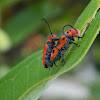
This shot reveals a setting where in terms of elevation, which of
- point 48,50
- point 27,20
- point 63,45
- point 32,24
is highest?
point 27,20

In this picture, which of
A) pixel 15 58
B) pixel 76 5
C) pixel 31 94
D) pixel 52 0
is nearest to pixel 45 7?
pixel 52 0

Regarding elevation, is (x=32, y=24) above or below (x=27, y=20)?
below

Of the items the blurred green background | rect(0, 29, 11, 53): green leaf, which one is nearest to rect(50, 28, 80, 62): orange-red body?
rect(0, 29, 11, 53): green leaf

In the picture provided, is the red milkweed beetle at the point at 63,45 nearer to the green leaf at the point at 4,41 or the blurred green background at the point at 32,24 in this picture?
the green leaf at the point at 4,41

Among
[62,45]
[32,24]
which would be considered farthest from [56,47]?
[32,24]

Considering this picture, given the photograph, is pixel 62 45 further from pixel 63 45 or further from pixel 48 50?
pixel 48 50

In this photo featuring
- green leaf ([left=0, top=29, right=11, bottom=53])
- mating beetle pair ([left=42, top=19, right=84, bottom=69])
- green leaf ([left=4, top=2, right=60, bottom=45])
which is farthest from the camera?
green leaf ([left=4, top=2, right=60, bottom=45])

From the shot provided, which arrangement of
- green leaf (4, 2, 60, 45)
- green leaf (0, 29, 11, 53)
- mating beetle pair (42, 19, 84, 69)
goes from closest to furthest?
1. mating beetle pair (42, 19, 84, 69)
2. green leaf (0, 29, 11, 53)
3. green leaf (4, 2, 60, 45)

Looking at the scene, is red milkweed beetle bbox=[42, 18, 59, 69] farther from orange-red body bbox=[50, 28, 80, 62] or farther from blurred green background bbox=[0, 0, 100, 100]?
blurred green background bbox=[0, 0, 100, 100]

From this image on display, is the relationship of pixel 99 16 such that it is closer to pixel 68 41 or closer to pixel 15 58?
pixel 68 41
